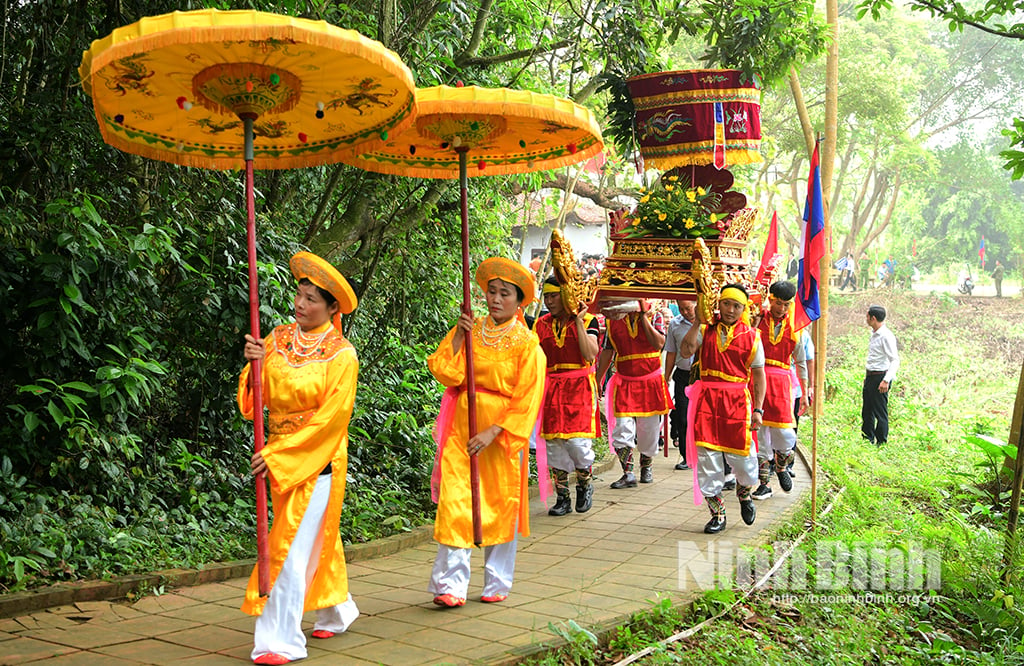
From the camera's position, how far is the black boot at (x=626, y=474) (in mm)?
9609

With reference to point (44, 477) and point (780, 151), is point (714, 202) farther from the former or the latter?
point (780, 151)

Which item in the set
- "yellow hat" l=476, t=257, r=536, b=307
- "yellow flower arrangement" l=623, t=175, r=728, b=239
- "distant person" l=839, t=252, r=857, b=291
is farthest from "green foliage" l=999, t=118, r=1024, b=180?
"distant person" l=839, t=252, r=857, b=291

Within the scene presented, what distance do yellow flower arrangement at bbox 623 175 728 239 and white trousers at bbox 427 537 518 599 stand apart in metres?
4.04

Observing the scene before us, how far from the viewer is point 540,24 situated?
35.9 feet

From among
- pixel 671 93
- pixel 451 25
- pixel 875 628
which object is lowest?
pixel 875 628

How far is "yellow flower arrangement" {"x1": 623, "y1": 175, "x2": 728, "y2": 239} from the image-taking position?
8797 mm

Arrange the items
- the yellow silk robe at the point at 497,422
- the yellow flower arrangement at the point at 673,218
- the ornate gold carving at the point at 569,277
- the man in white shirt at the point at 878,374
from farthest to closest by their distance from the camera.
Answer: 1. the man in white shirt at the point at 878,374
2. the yellow flower arrangement at the point at 673,218
3. the ornate gold carving at the point at 569,277
4. the yellow silk robe at the point at 497,422

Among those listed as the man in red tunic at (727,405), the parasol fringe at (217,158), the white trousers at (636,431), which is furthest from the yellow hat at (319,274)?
the white trousers at (636,431)

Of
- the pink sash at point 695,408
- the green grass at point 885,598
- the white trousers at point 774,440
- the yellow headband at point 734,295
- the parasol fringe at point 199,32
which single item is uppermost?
the parasol fringe at point 199,32

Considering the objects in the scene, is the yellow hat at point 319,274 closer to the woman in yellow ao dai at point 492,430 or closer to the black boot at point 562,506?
the woman in yellow ao dai at point 492,430

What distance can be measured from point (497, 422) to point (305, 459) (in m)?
1.35

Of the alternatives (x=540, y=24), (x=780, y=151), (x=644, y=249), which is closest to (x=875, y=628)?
(x=644, y=249)

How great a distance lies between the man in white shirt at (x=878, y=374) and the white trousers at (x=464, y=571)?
8.48m

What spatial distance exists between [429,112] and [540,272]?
28.8ft
